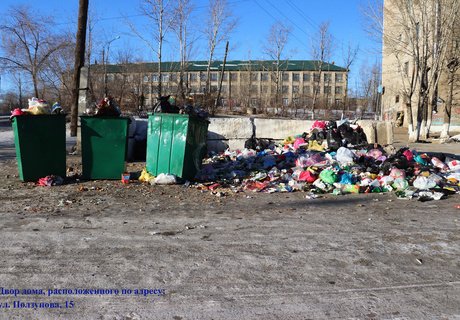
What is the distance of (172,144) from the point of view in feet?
23.8

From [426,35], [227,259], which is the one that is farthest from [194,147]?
[426,35]

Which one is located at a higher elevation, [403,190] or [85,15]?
[85,15]

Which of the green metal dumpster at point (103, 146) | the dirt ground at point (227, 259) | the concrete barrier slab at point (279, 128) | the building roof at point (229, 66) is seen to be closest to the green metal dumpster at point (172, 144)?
the green metal dumpster at point (103, 146)

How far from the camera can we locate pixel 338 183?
721 centimetres

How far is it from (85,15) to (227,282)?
37.0 ft

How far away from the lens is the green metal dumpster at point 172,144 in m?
7.21

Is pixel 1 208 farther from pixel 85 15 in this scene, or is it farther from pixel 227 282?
pixel 85 15

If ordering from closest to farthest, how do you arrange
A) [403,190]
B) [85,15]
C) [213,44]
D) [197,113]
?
[403,190], [197,113], [85,15], [213,44]

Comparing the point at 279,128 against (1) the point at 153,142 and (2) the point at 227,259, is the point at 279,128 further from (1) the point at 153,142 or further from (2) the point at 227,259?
(2) the point at 227,259

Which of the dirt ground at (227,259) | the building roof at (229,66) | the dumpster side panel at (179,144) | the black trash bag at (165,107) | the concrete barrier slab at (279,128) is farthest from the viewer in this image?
the building roof at (229,66)

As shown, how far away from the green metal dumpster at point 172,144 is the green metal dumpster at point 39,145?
5.13ft

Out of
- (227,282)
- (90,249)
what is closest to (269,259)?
(227,282)

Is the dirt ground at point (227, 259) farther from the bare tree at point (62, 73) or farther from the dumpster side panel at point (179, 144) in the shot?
the bare tree at point (62, 73)

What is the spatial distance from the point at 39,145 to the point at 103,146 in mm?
1051
